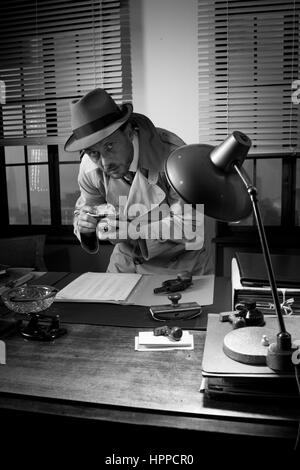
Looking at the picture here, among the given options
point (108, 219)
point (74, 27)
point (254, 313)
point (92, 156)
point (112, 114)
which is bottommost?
point (254, 313)

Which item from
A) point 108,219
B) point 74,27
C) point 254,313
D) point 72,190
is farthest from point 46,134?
point 254,313

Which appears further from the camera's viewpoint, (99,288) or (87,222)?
(87,222)

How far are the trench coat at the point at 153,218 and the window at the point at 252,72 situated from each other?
→ 0.93 m

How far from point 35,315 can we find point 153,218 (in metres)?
0.95

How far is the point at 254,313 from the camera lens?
0.99 meters

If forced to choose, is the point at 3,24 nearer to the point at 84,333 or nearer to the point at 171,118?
the point at 171,118

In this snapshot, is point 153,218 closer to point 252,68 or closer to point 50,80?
point 252,68

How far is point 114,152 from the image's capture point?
71.7 inches

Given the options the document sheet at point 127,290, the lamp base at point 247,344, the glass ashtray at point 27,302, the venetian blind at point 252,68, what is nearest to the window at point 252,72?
the venetian blind at point 252,68

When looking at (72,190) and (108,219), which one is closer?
(108,219)

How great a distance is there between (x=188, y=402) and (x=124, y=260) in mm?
1292

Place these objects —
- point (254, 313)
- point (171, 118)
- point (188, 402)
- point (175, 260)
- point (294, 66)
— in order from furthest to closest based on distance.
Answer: point (171, 118), point (294, 66), point (175, 260), point (254, 313), point (188, 402)

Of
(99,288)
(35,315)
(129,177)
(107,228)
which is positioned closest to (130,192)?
(129,177)

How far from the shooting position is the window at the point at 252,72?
2732 millimetres
